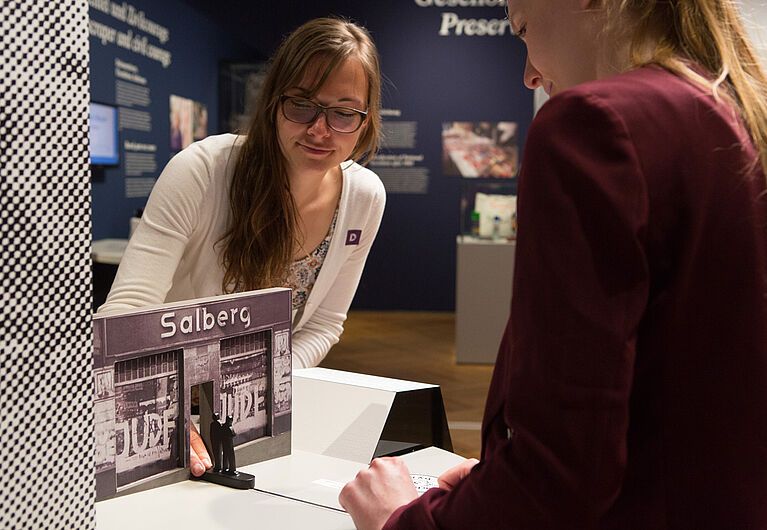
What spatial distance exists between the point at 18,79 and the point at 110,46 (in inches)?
240

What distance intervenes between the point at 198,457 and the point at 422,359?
5.38m

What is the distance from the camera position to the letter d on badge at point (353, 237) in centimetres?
222

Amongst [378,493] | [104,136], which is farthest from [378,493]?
[104,136]

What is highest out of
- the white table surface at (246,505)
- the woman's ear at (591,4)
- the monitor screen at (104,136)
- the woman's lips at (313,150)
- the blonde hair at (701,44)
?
the monitor screen at (104,136)

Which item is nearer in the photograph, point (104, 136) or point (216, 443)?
point (216, 443)

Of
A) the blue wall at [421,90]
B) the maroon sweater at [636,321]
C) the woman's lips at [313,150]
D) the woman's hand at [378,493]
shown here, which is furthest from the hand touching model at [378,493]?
the blue wall at [421,90]

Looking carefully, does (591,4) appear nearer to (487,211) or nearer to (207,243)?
(207,243)

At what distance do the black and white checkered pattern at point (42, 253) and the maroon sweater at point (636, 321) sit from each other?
470mm

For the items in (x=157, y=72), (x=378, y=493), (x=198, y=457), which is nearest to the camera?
(x=378, y=493)

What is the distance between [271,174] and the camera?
201 cm

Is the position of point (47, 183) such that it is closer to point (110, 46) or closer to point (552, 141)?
point (552, 141)

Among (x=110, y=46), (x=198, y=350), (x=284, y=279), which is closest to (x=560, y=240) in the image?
(x=198, y=350)

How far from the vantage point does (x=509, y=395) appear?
74 centimetres

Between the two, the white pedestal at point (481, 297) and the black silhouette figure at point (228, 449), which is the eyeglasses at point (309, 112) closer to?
the black silhouette figure at point (228, 449)
